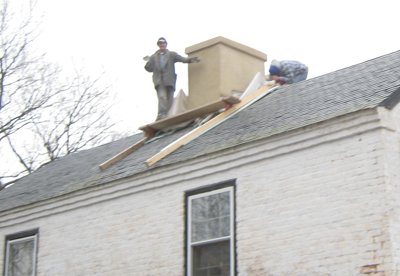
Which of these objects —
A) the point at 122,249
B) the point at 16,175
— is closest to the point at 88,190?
the point at 122,249

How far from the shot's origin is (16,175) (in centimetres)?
2875

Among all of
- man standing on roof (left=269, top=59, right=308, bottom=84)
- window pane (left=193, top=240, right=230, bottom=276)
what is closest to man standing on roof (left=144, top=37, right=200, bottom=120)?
man standing on roof (left=269, top=59, right=308, bottom=84)

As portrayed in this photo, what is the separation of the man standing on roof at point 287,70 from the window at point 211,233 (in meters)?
4.55

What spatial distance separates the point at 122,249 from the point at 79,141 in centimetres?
1764

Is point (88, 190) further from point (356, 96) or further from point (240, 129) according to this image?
point (356, 96)

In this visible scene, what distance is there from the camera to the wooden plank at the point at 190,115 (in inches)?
582

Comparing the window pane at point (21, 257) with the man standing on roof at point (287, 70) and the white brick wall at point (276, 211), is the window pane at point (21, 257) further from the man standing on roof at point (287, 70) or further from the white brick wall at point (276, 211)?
the man standing on roof at point (287, 70)

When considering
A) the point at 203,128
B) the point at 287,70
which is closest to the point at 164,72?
the point at 287,70

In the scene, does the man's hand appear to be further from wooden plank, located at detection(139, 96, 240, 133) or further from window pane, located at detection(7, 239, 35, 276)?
window pane, located at detection(7, 239, 35, 276)

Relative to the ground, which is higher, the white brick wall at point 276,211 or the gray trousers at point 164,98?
the gray trousers at point 164,98

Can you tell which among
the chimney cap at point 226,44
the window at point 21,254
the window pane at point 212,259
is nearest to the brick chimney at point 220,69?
the chimney cap at point 226,44

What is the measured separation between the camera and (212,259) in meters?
12.5

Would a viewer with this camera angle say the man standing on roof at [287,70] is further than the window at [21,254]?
Yes

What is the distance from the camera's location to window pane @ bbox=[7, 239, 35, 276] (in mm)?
15906
